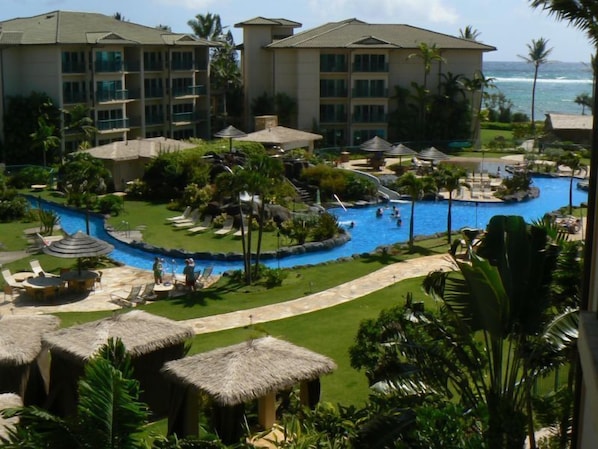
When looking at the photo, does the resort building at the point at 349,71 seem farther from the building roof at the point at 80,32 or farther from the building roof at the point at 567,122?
the building roof at the point at 567,122

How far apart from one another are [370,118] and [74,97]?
19.9 meters

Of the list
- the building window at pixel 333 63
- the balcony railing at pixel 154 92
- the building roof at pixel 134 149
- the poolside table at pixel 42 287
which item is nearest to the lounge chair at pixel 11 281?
the poolside table at pixel 42 287

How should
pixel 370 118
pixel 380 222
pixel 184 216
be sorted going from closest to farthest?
pixel 184 216
pixel 380 222
pixel 370 118

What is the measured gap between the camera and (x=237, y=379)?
1337cm

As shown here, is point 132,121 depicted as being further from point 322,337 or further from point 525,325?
point 525,325

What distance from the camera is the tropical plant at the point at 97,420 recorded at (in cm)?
818

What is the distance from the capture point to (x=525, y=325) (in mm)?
9906

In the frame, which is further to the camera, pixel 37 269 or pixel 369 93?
pixel 369 93

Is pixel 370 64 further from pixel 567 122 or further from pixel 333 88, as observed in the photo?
pixel 567 122

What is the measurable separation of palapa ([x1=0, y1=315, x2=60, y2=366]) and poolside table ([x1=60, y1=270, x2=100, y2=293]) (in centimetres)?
741

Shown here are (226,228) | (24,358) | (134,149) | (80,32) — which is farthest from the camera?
(80,32)

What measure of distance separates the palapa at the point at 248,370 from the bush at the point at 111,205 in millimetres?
23666

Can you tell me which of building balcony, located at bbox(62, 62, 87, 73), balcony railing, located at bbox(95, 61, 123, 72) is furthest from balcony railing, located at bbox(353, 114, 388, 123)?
building balcony, located at bbox(62, 62, 87, 73)

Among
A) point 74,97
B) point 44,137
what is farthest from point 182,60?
point 44,137
